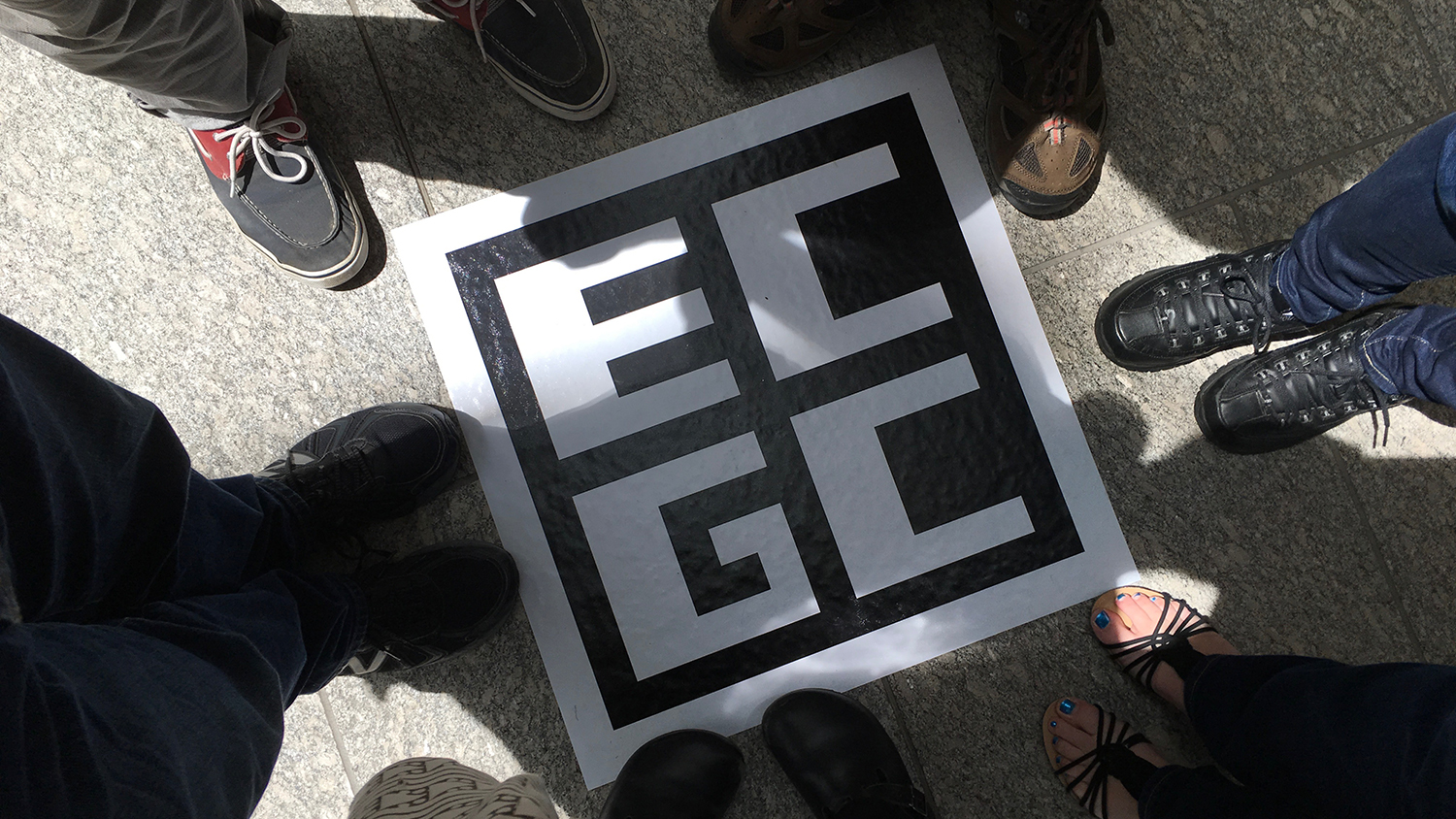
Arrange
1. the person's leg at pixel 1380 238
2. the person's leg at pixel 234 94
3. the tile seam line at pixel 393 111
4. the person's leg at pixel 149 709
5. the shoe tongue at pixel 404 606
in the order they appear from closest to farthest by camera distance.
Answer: the person's leg at pixel 149 709
the person's leg at pixel 234 94
the person's leg at pixel 1380 238
the shoe tongue at pixel 404 606
the tile seam line at pixel 393 111

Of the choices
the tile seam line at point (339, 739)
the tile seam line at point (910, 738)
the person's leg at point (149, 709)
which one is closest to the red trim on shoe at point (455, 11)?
the person's leg at point (149, 709)

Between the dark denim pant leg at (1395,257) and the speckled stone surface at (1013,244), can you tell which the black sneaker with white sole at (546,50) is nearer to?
the speckled stone surface at (1013,244)

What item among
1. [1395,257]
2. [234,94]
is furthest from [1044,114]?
[234,94]

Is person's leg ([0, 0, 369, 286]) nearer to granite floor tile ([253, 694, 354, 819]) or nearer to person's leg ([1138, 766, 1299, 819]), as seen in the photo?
granite floor tile ([253, 694, 354, 819])

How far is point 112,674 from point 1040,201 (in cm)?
99

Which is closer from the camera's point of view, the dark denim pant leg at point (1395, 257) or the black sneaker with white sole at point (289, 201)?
the dark denim pant leg at point (1395, 257)

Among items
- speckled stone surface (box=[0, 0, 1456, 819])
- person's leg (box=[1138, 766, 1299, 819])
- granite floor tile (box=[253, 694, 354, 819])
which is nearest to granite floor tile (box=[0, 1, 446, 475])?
speckled stone surface (box=[0, 0, 1456, 819])

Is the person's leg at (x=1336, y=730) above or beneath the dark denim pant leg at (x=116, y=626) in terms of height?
beneath

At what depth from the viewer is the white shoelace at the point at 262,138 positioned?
2.91ft

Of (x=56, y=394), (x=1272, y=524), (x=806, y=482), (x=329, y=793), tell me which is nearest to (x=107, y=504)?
(x=56, y=394)

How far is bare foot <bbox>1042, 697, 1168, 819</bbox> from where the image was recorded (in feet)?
2.92

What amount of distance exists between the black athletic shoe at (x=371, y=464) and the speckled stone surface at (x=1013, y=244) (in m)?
0.04

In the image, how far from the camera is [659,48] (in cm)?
97

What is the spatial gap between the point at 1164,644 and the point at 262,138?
1.22 m
